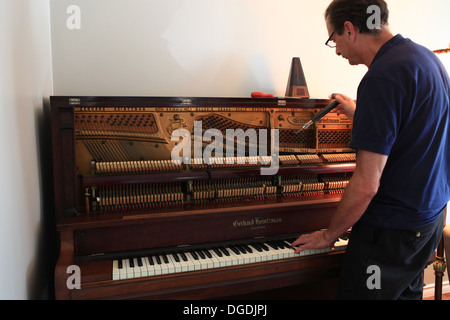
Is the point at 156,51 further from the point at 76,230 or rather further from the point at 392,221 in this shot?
the point at 392,221

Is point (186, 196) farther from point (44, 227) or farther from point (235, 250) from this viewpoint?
point (44, 227)

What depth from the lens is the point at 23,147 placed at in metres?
1.63

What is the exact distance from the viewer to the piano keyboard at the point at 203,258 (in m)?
1.66

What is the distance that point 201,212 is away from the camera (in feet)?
6.17

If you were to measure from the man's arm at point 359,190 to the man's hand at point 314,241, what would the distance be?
4 centimetres

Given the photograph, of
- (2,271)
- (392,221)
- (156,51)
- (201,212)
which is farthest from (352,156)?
(2,271)

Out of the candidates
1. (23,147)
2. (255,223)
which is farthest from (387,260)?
(23,147)

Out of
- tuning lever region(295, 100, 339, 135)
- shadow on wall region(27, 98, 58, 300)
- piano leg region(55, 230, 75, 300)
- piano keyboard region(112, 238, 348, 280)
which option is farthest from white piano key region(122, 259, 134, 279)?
tuning lever region(295, 100, 339, 135)

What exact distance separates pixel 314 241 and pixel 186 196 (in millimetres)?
780

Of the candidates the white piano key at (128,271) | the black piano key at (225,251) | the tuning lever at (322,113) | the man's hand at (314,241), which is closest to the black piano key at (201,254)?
the black piano key at (225,251)

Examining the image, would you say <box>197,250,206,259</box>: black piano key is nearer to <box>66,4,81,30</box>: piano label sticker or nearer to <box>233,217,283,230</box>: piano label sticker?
<box>233,217,283,230</box>: piano label sticker

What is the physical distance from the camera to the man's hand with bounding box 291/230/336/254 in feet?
6.12

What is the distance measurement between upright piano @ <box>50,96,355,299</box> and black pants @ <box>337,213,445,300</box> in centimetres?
24

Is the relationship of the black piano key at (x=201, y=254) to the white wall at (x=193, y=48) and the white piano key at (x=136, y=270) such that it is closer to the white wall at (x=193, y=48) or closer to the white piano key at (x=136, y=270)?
the white piano key at (x=136, y=270)
